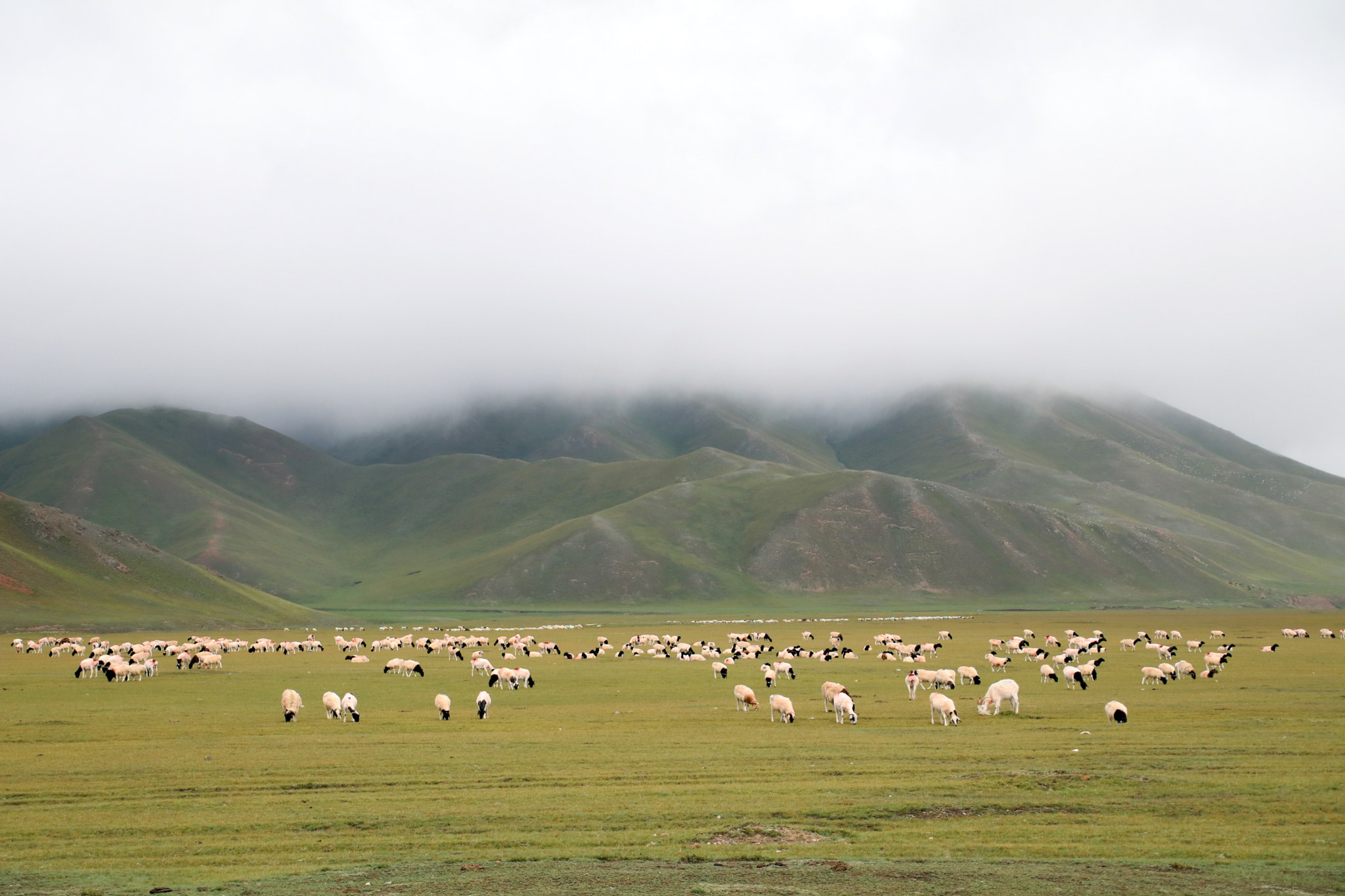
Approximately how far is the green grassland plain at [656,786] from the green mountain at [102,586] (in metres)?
83.2

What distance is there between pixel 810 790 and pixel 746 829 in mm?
3317

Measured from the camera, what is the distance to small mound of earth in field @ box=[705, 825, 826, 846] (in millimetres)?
16016

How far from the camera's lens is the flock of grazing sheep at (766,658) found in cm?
3262

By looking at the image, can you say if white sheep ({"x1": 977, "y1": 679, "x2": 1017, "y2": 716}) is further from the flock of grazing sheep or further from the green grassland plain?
the green grassland plain

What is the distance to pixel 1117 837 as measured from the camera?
1595 centimetres

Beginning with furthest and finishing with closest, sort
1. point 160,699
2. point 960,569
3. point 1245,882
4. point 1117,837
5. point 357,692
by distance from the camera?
point 960,569, point 357,692, point 160,699, point 1117,837, point 1245,882

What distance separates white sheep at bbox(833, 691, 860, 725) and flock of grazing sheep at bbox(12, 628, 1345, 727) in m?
0.04

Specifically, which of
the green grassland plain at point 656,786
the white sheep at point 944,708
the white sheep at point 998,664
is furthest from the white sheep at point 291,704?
the white sheep at point 998,664

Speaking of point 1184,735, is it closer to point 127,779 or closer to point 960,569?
point 127,779

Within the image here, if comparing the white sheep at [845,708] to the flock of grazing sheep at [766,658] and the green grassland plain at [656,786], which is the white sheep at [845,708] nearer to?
the flock of grazing sheep at [766,658]

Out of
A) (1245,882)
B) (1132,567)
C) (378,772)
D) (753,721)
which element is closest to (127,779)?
(378,772)

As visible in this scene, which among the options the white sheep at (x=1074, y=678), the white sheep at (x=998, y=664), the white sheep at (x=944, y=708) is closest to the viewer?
the white sheep at (x=944, y=708)

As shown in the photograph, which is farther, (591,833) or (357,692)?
(357,692)

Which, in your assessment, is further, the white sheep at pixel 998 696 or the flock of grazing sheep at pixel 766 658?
the flock of grazing sheep at pixel 766 658
